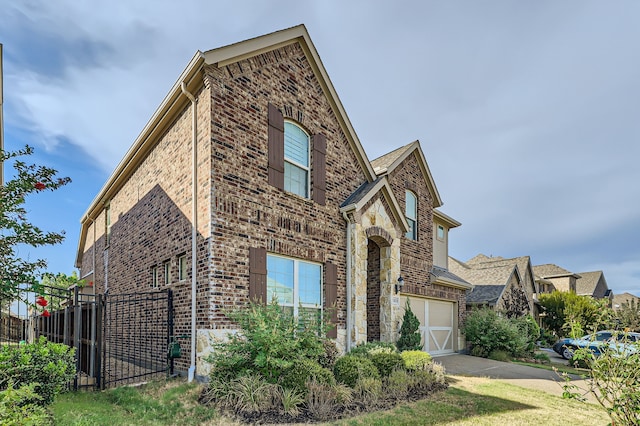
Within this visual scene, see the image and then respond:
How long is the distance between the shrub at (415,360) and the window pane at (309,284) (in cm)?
265

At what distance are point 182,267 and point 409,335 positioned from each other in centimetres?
739

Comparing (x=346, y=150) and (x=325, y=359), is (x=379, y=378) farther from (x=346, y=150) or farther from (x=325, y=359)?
(x=346, y=150)

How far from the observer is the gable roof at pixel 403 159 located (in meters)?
15.0

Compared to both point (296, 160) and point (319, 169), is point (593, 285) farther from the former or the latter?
point (296, 160)

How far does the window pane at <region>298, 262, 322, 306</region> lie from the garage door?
18.7ft

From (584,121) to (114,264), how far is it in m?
16.5

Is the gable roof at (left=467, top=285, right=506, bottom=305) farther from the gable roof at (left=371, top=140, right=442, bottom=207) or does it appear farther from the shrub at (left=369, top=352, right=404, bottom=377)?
the shrub at (left=369, top=352, right=404, bottom=377)

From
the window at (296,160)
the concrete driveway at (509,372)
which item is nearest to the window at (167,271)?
the window at (296,160)

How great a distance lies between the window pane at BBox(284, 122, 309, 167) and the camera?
10781mm

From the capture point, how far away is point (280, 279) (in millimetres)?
9852

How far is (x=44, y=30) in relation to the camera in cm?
812

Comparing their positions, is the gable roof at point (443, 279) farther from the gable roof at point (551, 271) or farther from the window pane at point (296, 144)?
the gable roof at point (551, 271)

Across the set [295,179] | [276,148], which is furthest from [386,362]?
[276,148]

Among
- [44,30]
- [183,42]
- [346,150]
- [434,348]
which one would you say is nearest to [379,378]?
[346,150]
